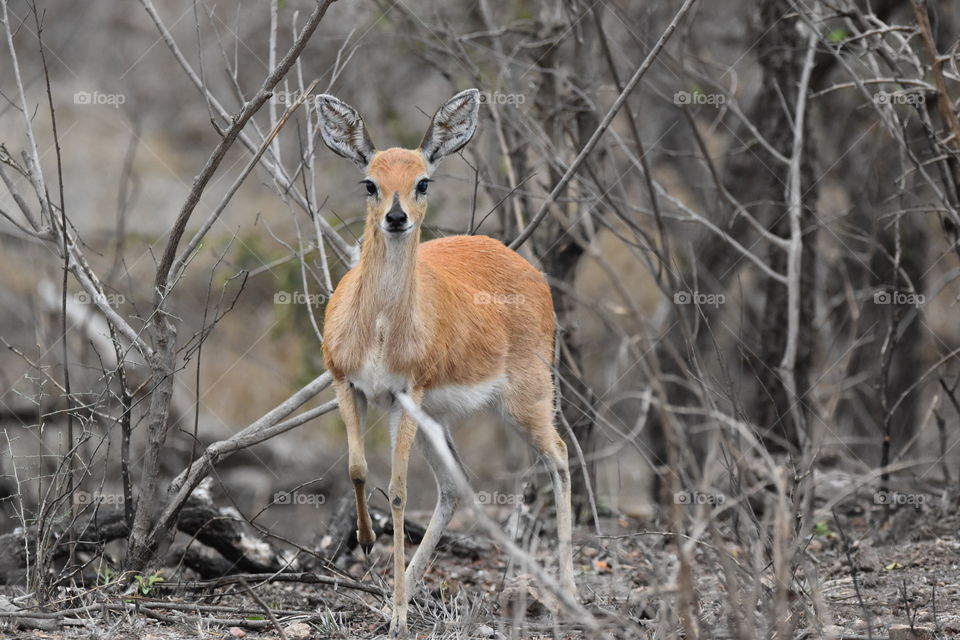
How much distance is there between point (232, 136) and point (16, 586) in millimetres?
3026

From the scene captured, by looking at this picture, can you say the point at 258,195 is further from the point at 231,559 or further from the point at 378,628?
the point at 378,628

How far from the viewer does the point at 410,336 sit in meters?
6.50

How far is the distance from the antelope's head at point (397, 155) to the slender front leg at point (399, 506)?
1.05m

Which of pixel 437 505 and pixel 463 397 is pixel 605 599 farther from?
pixel 463 397

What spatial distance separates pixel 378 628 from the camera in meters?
6.58

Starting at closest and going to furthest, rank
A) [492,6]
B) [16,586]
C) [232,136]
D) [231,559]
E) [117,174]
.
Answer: [232,136] → [16,586] → [231,559] → [492,6] → [117,174]

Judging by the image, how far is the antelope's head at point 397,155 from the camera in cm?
628

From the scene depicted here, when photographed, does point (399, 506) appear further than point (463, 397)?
No

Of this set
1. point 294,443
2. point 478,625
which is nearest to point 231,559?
point 478,625
